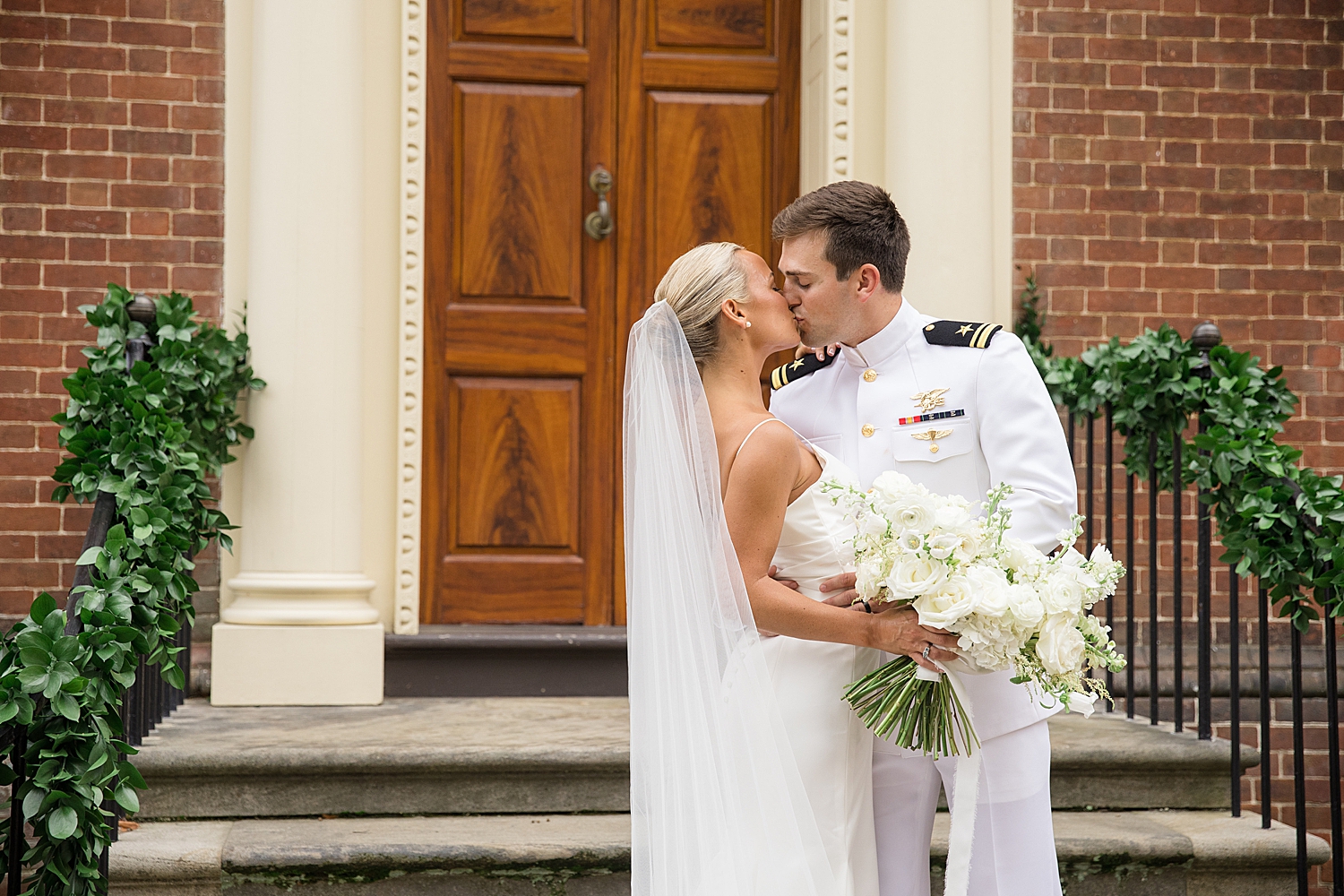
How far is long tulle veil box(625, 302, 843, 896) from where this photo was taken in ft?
7.48

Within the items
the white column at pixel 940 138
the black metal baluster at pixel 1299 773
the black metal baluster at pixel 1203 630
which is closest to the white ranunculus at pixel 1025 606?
the black metal baluster at pixel 1299 773

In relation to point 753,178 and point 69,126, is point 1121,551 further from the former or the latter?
point 69,126

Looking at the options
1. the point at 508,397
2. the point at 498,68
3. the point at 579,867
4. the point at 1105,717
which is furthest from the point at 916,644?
the point at 498,68

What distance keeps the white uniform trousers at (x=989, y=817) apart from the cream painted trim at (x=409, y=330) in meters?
2.67

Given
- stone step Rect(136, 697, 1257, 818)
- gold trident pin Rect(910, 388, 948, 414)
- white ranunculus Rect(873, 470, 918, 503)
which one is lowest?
stone step Rect(136, 697, 1257, 818)

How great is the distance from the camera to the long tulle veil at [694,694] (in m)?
2.28

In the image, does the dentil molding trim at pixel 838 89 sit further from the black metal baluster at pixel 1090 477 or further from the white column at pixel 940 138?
the black metal baluster at pixel 1090 477

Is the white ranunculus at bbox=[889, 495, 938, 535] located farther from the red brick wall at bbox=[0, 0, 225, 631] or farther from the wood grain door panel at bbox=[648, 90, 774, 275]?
the red brick wall at bbox=[0, 0, 225, 631]

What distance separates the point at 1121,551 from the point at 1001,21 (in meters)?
2.25

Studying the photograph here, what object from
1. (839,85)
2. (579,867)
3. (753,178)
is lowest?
(579,867)

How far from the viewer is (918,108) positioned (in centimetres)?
478

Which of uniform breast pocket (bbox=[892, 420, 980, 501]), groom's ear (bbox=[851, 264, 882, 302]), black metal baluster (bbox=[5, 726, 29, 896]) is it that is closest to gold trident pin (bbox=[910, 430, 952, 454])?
uniform breast pocket (bbox=[892, 420, 980, 501])

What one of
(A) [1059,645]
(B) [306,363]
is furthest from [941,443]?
(B) [306,363]

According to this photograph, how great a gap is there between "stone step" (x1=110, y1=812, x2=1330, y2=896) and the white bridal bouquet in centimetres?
148
